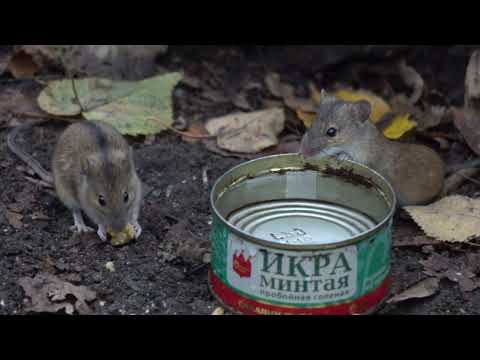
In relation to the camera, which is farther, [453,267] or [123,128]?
[123,128]

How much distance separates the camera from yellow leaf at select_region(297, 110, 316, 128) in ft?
21.0

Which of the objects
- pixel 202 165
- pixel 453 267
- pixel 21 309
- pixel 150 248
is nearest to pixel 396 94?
pixel 202 165

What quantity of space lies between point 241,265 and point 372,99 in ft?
9.15

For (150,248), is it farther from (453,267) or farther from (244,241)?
(453,267)

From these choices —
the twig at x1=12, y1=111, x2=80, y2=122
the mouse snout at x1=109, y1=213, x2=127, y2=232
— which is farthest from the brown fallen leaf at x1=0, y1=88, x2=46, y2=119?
the mouse snout at x1=109, y1=213, x2=127, y2=232

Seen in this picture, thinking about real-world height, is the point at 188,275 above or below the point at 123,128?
below

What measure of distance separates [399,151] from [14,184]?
262 cm

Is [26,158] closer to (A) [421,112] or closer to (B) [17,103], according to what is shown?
(B) [17,103]

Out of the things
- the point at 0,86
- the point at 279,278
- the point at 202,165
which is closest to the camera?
the point at 279,278

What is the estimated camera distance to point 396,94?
7.04 meters

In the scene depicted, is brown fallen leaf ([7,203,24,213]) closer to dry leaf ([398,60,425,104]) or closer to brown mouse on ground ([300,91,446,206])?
brown mouse on ground ([300,91,446,206])

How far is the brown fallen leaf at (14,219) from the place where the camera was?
5.39 m

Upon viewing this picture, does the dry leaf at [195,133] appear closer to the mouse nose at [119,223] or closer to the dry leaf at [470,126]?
the mouse nose at [119,223]

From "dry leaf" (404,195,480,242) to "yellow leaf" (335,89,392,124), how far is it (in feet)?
4.13
